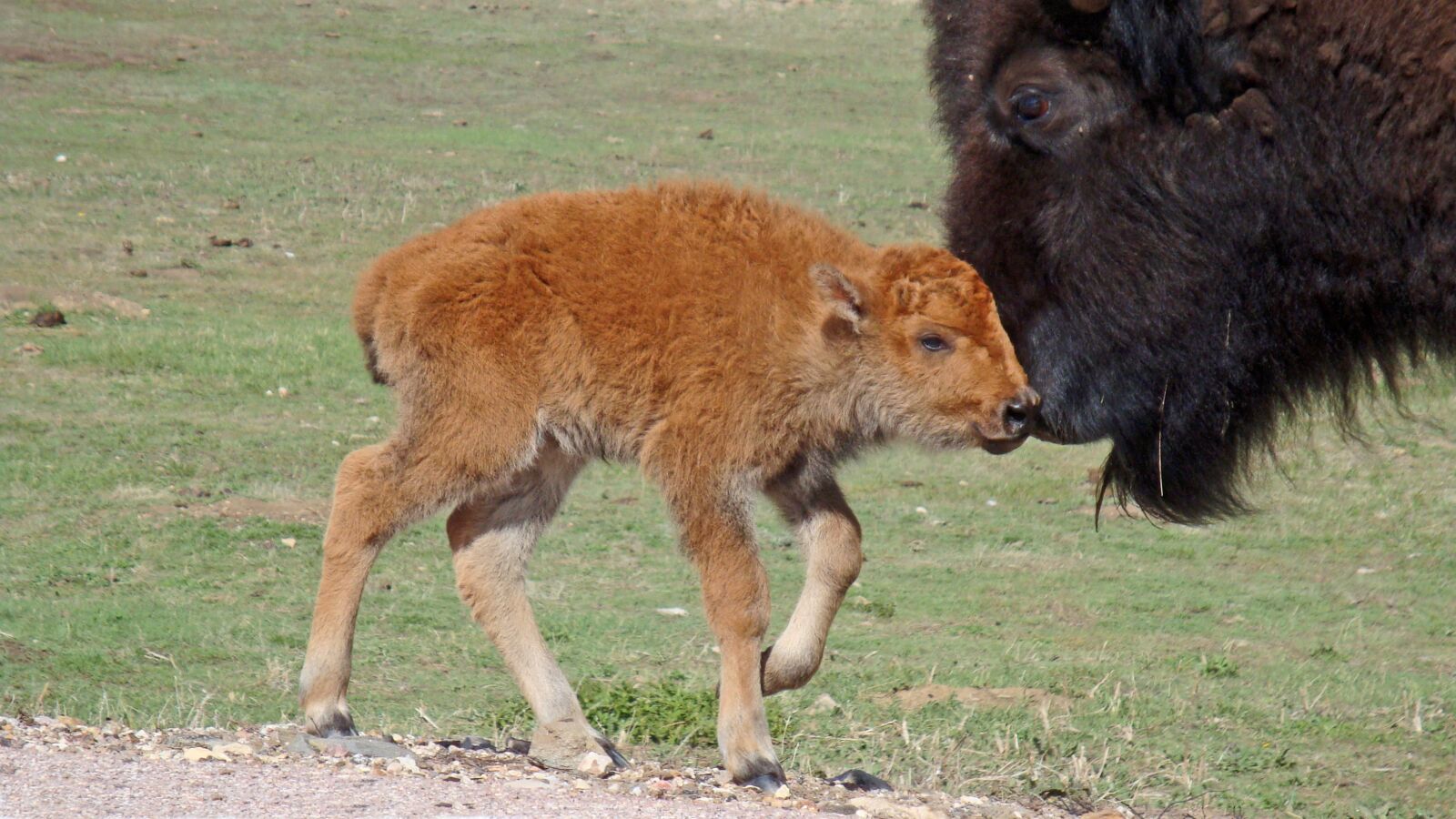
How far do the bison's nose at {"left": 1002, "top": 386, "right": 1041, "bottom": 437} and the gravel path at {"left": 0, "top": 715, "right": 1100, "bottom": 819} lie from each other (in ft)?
3.59

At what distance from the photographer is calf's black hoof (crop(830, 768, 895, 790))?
5.16 meters

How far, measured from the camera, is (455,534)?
566cm

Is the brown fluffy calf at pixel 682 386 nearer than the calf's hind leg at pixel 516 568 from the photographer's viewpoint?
Yes

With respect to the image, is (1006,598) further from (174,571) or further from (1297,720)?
(174,571)

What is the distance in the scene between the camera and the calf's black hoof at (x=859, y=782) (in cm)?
516

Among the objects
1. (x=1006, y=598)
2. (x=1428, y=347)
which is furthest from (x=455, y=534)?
(x=1006, y=598)

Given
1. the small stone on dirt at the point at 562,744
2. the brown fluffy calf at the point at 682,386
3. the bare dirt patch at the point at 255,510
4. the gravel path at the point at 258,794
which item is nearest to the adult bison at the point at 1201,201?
the brown fluffy calf at the point at 682,386

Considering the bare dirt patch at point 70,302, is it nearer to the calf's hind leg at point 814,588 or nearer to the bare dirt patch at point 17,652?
the bare dirt patch at point 17,652

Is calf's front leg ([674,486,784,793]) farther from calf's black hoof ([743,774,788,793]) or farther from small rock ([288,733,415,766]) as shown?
small rock ([288,733,415,766])

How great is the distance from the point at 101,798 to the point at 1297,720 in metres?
4.47

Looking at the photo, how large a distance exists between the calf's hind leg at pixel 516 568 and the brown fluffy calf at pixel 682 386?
0.06ft

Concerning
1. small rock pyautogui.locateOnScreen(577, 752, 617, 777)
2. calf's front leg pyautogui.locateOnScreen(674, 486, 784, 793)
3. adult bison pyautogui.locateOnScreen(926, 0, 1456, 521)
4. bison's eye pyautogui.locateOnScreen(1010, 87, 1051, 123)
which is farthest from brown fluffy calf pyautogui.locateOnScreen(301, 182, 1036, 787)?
bison's eye pyautogui.locateOnScreen(1010, 87, 1051, 123)

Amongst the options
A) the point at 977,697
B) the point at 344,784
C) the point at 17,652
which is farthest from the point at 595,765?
the point at 17,652

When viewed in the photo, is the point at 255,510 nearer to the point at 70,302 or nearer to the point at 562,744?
the point at 562,744
